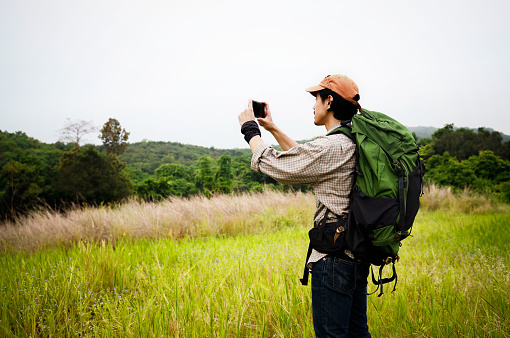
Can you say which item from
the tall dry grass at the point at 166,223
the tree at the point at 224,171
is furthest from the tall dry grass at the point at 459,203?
the tree at the point at 224,171

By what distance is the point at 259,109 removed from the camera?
1.99 meters

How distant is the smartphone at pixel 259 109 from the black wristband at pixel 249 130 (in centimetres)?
20

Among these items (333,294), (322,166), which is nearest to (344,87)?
(322,166)

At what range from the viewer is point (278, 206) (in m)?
8.95

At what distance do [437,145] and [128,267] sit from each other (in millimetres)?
34527

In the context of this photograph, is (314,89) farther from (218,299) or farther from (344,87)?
(218,299)

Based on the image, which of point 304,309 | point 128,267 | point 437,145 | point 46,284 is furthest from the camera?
point 437,145

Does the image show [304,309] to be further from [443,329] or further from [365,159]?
A: [365,159]

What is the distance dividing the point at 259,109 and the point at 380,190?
0.97 m

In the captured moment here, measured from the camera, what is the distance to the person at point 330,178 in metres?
1.49

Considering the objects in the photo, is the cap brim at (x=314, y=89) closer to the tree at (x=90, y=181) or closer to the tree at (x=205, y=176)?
the tree at (x=90, y=181)

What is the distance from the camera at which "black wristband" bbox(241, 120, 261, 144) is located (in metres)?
1.73

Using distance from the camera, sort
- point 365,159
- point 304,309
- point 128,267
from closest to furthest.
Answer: point 365,159
point 304,309
point 128,267

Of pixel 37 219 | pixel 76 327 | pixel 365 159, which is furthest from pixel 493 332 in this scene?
pixel 37 219
